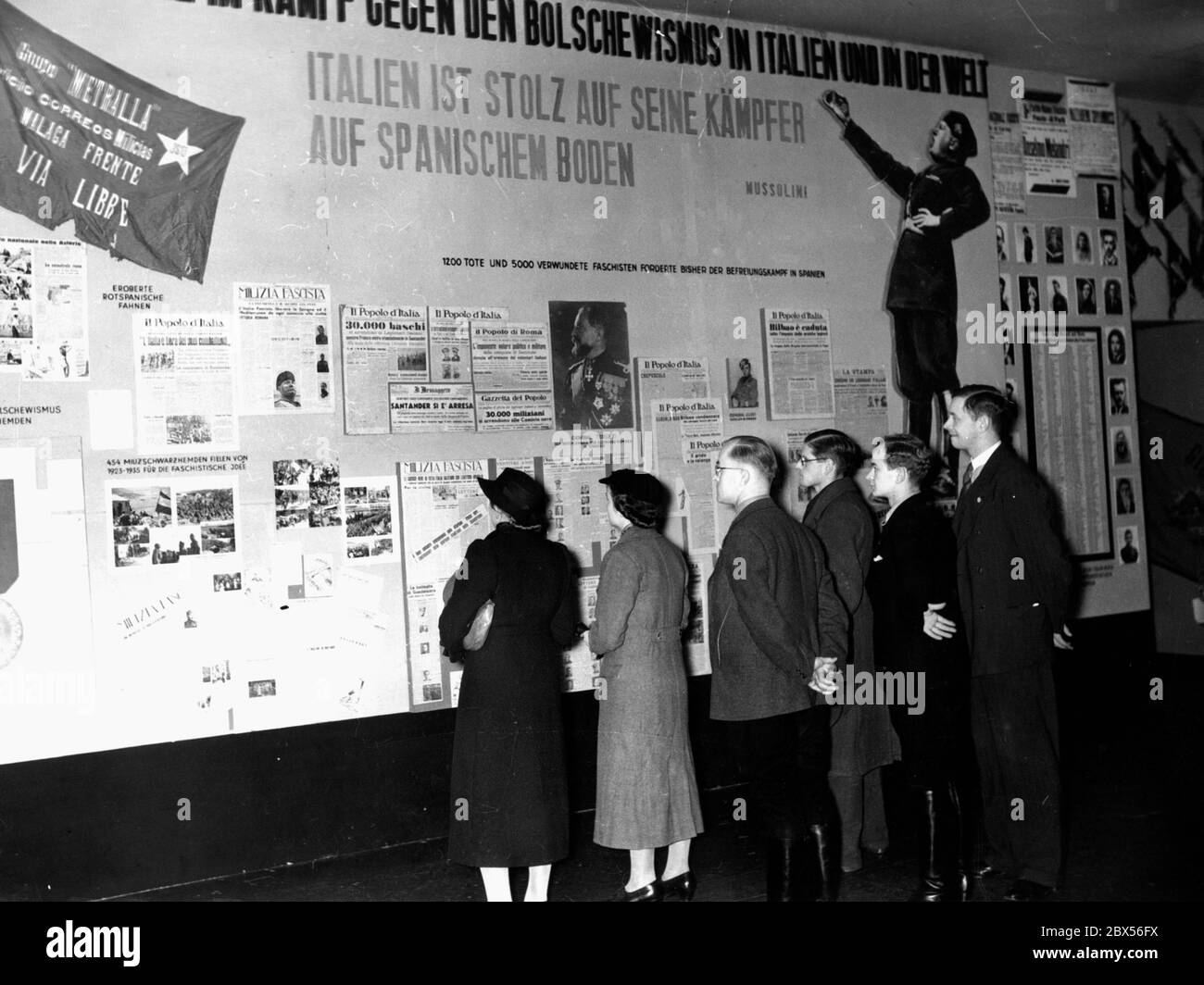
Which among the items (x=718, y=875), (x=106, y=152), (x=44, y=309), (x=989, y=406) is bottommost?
(x=718, y=875)

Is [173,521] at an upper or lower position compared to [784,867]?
upper

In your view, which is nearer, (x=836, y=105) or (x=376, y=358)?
(x=376, y=358)

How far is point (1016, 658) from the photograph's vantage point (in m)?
4.55

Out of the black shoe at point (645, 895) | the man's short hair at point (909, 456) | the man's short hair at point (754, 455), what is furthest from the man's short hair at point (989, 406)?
the black shoe at point (645, 895)

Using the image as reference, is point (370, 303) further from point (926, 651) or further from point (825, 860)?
point (825, 860)

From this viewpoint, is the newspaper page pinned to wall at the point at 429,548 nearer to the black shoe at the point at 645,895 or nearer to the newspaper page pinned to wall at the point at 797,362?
the black shoe at the point at 645,895

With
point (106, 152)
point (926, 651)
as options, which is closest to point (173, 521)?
point (106, 152)

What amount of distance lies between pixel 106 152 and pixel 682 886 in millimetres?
3702

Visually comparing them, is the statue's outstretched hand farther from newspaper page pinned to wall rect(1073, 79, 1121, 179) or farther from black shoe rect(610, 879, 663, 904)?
black shoe rect(610, 879, 663, 904)

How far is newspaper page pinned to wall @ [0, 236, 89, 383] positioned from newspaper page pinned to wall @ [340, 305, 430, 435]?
108cm

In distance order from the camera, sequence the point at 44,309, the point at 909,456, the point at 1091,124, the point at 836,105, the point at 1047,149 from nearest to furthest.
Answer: the point at 909,456 → the point at 44,309 → the point at 836,105 → the point at 1047,149 → the point at 1091,124

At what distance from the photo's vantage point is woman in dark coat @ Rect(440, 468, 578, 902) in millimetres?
4184
